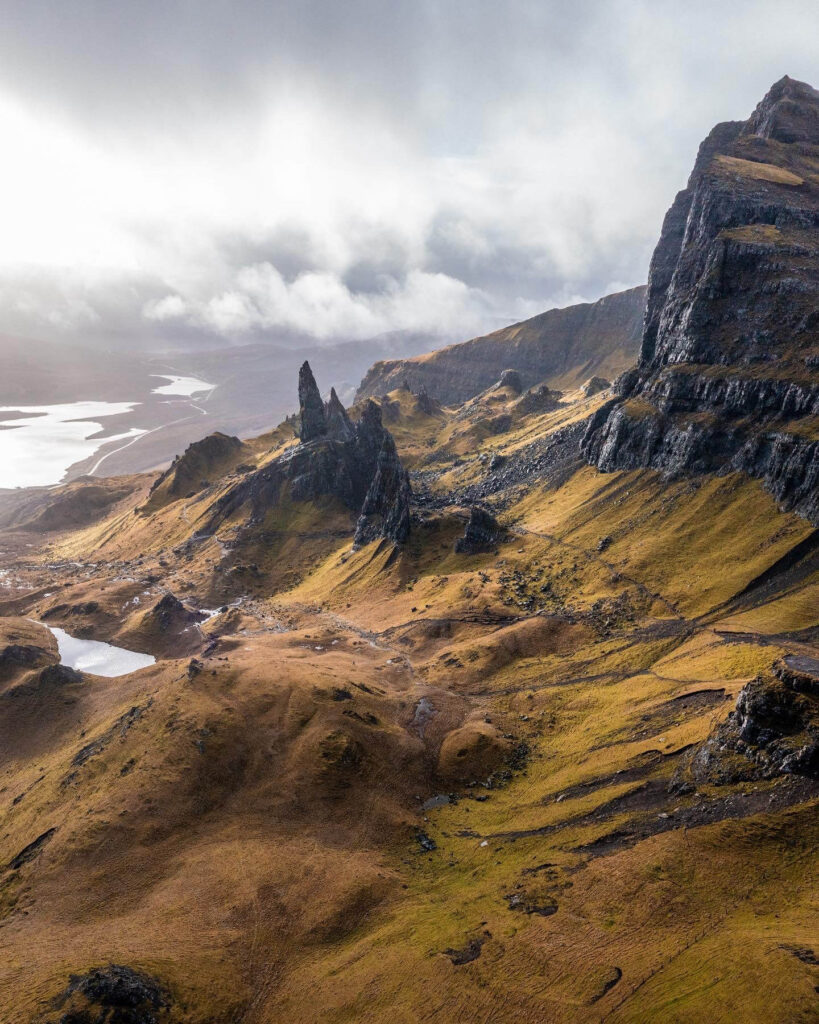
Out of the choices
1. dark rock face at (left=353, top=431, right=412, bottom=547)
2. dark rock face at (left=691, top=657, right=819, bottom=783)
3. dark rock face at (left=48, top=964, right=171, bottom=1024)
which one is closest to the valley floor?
dark rock face at (left=48, top=964, right=171, bottom=1024)

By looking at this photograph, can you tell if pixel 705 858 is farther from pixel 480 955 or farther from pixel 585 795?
pixel 480 955

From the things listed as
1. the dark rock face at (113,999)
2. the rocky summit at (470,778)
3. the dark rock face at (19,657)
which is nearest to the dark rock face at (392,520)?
the rocky summit at (470,778)

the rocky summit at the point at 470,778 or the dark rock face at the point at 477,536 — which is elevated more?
the dark rock face at the point at 477,536

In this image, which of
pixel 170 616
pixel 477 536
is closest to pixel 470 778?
pixel 477 536

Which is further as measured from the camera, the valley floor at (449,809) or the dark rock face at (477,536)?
the dark rock face at (477,536)

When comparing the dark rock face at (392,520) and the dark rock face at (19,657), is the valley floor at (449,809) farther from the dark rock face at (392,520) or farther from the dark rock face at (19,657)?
the dark rock face at (392,520)

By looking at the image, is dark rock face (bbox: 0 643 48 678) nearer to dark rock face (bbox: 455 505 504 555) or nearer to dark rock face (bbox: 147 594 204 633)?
dark rock face (bbox: 147 594 204 633)

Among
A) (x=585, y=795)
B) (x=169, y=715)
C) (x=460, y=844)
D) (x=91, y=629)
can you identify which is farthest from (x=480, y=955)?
(x=91, y=629)
